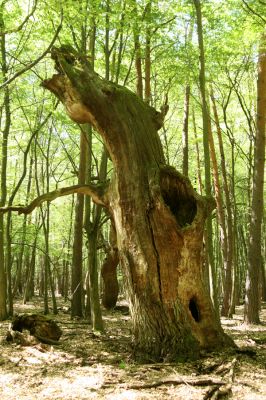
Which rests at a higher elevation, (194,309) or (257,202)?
(257,202)

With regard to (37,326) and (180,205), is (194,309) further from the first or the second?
(37,326)

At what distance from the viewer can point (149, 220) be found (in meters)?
5.97

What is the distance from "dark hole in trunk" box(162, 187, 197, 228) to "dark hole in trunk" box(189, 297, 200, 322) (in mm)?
1275

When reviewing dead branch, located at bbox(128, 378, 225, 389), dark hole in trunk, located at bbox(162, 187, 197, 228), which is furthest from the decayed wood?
dark hole in trunk, located at bbox(162, 187, 197, 228)

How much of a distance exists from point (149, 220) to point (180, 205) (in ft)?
2.12

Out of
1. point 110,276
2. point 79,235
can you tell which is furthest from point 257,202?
point 110,276

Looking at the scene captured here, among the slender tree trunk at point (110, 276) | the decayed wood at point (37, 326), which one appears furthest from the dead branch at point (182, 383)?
the slender tree trunk at point (110, 276)

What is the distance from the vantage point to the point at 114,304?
15.0m

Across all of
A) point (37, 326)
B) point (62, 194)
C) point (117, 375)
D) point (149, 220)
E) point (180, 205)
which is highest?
point (62, 194)

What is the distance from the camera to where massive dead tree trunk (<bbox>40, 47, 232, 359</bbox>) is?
5859 mm

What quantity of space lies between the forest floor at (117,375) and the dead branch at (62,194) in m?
2.38

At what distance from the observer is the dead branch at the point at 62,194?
660 cm

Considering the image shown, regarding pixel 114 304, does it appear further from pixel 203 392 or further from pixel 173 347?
pixel 203 392

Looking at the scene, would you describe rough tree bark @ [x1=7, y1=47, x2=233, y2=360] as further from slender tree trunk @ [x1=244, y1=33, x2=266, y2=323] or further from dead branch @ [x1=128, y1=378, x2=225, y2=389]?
slender tree trunk @ [x1=244, y1=33, x2=266, y2=323]
